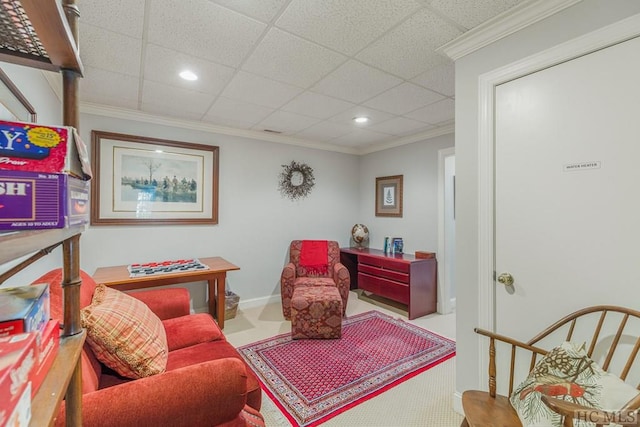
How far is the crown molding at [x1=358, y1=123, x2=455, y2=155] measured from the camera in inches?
140

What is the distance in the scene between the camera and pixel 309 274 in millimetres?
3887

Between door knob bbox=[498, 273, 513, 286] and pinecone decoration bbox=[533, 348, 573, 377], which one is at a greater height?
door knob bbox=[498, 273, 513, 286]

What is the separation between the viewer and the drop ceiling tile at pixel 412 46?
1643 mm

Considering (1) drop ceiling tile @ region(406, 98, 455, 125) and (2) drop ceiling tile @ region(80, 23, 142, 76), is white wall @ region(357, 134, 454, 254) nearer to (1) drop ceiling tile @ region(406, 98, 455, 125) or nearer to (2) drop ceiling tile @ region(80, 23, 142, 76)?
(1) drop ceiling tile @ region(406, 98, 455, 125)

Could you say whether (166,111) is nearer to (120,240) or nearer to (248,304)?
(120,240)

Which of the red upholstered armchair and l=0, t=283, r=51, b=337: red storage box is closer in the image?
l=0, t=283, r=51, b=337: red storage box

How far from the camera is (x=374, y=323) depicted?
3318mm

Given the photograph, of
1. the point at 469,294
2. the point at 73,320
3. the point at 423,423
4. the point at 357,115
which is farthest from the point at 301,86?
the point at 423,423

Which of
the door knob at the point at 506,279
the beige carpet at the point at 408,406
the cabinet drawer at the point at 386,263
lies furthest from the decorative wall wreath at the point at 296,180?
the door knob at the point at 506,279

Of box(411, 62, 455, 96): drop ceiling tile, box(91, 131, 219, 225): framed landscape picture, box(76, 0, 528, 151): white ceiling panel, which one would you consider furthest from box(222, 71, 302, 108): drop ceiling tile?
box(91, 131, 219, 225): framed landscape picture

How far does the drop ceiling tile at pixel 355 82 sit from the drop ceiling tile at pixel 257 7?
684mm

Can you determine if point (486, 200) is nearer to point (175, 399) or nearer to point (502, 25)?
point (502, 25)

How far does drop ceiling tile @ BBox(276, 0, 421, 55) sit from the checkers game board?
2.34 metres

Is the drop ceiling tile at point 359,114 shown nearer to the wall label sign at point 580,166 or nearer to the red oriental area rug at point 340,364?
the wall label sign at point 580,166
